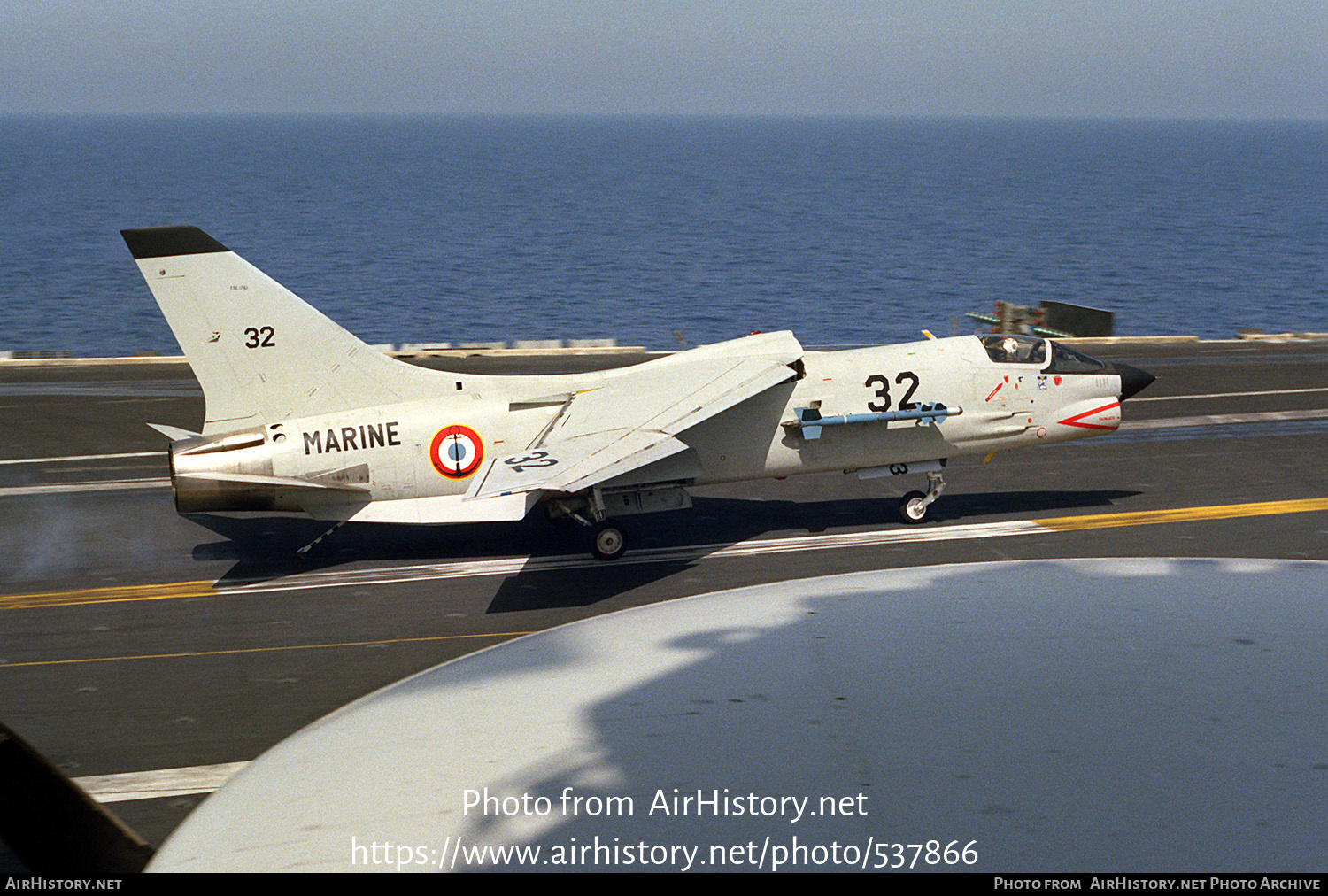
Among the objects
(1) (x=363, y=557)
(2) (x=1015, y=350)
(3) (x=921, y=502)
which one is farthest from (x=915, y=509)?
(1) (x=363, y=557)

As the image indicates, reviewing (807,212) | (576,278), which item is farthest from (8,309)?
(807,212)

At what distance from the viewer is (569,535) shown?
880 inches

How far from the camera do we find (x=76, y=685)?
15922 mm

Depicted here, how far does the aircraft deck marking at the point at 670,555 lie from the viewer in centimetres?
1950

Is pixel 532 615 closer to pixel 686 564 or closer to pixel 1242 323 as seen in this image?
pixel 686 564

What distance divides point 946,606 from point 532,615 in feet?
41.6

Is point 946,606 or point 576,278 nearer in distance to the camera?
point 946,606

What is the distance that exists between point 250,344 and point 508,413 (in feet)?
15.1

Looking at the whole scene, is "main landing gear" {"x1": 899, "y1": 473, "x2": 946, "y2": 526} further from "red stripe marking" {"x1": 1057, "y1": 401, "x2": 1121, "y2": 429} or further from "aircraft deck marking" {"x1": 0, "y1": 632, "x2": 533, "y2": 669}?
"aircraft deck marking" {"x1": 0, "y1": 632, "x2": 533, "y2": 669}

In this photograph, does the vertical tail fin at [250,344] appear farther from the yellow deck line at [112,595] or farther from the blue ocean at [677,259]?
the blue ocean at [677,259]

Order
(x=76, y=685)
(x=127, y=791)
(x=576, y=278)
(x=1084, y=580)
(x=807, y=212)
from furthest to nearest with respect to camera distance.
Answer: (x=807, y=212) < (x=576, y=278) < (x=76, y=685) < (x=127, y=791) < (x=1084, y=580)

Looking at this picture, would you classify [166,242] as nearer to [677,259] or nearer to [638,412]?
[638,412]

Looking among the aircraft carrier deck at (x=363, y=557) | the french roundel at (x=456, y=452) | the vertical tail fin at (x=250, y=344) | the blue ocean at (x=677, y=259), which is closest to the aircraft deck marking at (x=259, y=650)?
the aircraft carrier deck at (x=363, y=557)

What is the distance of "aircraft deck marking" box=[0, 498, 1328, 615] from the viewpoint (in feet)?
64.0
